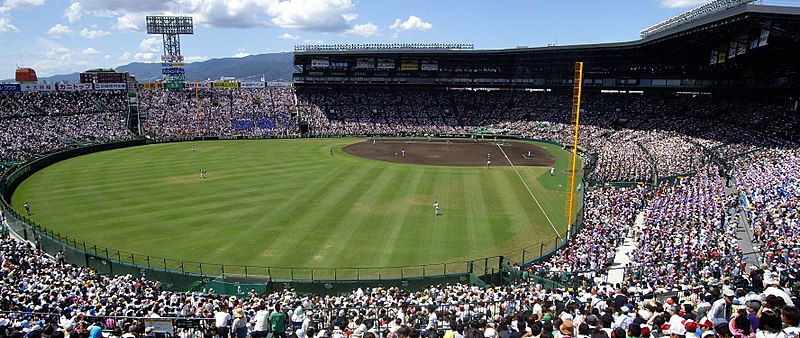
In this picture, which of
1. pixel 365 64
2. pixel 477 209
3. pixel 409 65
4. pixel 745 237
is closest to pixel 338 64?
pixel 365 64

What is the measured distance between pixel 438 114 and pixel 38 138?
60.1 m

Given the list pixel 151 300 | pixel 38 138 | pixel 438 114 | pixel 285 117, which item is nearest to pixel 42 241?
pixel 151 300

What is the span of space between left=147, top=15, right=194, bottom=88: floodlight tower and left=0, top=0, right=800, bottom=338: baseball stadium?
5.76 m

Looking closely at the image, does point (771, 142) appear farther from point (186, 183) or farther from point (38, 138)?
point (38, 138)

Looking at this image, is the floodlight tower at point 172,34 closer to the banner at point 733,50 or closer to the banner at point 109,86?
the banner at point 109,86

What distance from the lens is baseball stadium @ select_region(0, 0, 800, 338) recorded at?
14453mm

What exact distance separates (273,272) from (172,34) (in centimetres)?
9181

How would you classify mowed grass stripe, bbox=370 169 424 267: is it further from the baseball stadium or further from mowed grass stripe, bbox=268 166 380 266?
mowed grass stripe, bbox=268 166 380 266

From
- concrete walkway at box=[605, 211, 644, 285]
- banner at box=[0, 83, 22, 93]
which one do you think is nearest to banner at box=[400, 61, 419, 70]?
banner at box=[0, 83, 22, 93]

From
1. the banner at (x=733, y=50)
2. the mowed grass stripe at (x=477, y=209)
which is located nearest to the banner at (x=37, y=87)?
A: the mowed grass stripe at (x=477, y=209)

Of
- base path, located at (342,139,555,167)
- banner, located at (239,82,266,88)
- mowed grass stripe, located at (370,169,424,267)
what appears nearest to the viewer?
mowed grass stripe, located at (370,169,424,267)

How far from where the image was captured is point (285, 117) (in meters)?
90.0

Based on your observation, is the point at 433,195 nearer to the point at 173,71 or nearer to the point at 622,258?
the point at 622,258

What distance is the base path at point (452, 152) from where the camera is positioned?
5700 cm
